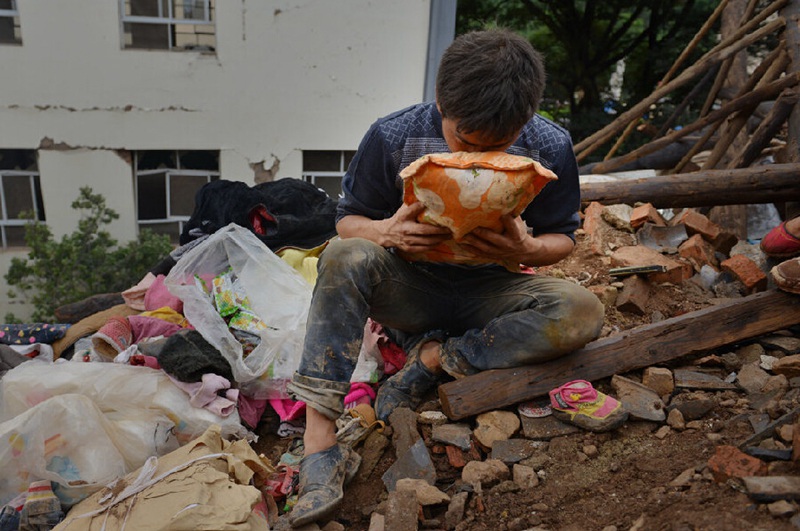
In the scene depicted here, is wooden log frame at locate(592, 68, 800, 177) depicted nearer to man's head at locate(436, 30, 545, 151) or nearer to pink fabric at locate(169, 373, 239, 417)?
man's head at locate(436, 30, 545, 151)

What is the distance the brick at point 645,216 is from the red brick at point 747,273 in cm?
52

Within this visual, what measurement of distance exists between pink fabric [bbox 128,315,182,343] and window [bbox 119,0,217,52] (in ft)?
12.2

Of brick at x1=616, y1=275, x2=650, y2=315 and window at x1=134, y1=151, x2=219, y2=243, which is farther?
window at x1=134, y1=151, x2=219, y2=243

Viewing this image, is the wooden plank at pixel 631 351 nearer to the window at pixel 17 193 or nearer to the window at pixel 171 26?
the window at pixel 171 26

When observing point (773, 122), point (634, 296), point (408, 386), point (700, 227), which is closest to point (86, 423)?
point (408, 386)

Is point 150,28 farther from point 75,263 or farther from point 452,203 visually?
point 452,203

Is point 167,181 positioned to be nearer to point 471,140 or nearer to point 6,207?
point 6,207

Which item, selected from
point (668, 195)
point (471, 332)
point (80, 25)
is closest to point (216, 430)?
point (471, 332)

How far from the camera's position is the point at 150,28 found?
615 cm

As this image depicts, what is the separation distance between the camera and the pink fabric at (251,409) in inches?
111

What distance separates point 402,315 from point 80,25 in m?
4.81

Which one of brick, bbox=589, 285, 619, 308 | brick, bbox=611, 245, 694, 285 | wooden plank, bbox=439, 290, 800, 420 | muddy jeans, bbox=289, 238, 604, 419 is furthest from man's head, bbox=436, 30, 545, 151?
brick, bbox=611, 245, 694, 285

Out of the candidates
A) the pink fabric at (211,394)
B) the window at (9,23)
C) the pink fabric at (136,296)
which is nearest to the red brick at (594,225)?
the pink fabric at (211,394)

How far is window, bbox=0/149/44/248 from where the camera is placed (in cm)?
624
